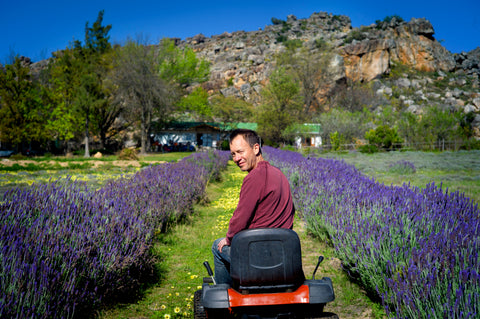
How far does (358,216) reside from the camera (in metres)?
4.21

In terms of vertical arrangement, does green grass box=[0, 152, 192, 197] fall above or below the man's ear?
below

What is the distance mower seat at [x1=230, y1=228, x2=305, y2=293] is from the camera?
77.5 inches

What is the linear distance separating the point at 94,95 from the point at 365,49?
Answer: 274 ft

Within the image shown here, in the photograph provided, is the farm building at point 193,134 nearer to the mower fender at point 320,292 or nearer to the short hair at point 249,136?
the short hair at point 249,136

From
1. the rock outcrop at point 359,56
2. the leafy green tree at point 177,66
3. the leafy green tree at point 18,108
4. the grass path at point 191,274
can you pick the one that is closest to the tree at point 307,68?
the rock outcrop at point 359,56

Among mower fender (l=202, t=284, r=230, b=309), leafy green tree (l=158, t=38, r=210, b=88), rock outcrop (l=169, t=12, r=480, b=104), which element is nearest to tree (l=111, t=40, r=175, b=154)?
leafy green tree (l=158, t=38, r=210, b=88)

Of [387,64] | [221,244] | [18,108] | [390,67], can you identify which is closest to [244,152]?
[221,244]

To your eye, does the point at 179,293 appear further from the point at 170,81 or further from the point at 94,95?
the point at 170,81

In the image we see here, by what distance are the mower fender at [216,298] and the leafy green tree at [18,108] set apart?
39.5 metres

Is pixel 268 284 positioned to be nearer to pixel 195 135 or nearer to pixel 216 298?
pixel 216 298

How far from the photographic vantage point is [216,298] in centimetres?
211

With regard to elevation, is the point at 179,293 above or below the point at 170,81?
below

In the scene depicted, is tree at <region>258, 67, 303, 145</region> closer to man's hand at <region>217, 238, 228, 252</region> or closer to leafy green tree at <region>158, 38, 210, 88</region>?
leafy green tree at <region>158, 38, 210, 88</region>

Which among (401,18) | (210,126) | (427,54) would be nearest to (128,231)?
(210,126)
